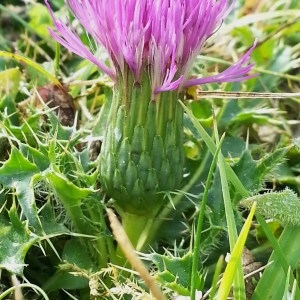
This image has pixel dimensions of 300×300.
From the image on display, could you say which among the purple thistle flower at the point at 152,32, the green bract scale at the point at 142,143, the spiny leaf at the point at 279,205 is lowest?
the spiny leaf at the point at 279,205

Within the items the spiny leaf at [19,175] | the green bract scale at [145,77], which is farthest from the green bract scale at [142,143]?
the spiny leaf at [19,175]

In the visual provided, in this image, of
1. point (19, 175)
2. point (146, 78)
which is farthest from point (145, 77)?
point (19, 175)

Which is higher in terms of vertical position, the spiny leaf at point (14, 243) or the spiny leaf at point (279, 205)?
the spiny leaf at point (279, 205)

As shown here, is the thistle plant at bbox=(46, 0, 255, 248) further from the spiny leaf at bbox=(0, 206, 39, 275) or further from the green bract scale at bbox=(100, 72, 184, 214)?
the spiny leaf at bbox=(0, 206, 39, 275)

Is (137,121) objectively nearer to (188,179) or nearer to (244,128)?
(188,179)

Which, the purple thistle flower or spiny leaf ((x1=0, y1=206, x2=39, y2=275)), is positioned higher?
the purple thistle flower

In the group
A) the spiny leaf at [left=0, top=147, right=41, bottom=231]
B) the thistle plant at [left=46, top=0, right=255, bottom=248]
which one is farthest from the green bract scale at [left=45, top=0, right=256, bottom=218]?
the spiny leaf at [left=0, top=147, right=41, bottom=231]

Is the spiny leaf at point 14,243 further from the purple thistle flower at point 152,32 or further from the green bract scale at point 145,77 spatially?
the purple thistle flower at point 152,32

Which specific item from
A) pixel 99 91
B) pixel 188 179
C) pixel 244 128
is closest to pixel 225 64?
pixel 244 128
